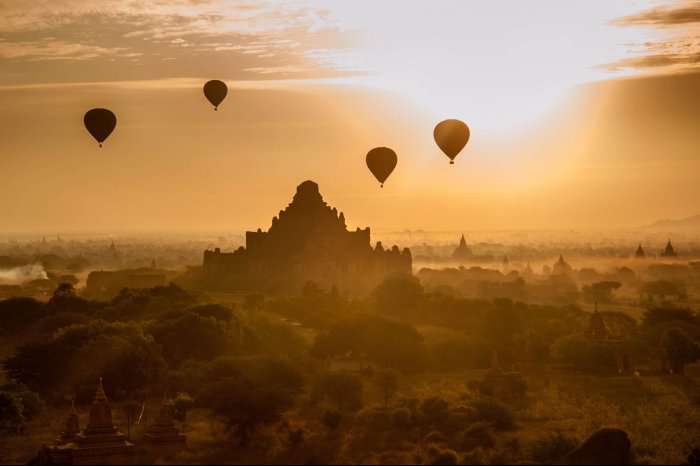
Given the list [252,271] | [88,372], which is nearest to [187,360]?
[88,372]

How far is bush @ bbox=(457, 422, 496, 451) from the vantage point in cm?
4722

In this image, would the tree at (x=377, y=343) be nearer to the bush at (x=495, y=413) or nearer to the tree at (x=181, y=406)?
the bush at (x=495, y=413)

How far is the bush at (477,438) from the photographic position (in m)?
47.2

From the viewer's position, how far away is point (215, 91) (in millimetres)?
76375

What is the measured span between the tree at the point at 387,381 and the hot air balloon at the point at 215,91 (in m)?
20.3

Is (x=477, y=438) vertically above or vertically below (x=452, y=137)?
below

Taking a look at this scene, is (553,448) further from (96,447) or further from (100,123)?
(100,123)

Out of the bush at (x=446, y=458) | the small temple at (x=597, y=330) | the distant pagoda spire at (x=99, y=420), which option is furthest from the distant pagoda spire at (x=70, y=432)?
the small temple at (x=597, y=330)

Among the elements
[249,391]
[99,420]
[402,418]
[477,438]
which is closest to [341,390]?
[249,391]

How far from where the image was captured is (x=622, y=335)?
243ft

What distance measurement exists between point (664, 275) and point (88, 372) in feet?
431

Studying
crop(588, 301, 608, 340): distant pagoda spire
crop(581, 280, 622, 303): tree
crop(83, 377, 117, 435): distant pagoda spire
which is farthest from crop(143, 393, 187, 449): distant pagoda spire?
crop(581, 280, 622, 303): tree

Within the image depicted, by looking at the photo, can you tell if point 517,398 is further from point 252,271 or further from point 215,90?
point 252,271

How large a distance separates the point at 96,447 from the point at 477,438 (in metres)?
12.7
